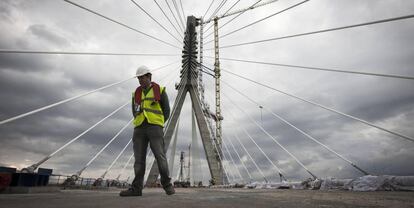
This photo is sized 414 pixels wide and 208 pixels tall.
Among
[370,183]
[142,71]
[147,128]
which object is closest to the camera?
[147,128]

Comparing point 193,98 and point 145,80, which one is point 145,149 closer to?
point 145,80

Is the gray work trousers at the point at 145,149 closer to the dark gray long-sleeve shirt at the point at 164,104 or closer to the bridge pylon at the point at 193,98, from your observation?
the dark gray long-sleeve shirt at the point at 164,104

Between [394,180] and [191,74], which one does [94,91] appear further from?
[191,74]

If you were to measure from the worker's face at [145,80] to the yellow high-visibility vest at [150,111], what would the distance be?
0.43 ft

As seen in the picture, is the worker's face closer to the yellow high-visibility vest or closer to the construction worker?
the construction worker

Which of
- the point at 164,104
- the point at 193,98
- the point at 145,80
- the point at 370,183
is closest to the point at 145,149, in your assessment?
the point at 164,104

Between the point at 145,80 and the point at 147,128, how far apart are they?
794 millimetres

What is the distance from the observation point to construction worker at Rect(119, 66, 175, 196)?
4234mm

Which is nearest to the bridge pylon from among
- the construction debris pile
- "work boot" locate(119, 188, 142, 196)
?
the construction debris pile

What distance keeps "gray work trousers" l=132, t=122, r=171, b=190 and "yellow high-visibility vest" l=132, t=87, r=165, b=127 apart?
0.08m

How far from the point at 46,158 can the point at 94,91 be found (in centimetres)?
226

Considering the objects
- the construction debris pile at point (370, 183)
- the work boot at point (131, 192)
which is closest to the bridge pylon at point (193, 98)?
the construction debris pile at point (370, 183)

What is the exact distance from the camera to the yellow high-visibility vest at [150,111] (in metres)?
4.25

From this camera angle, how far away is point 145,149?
4418 mm
